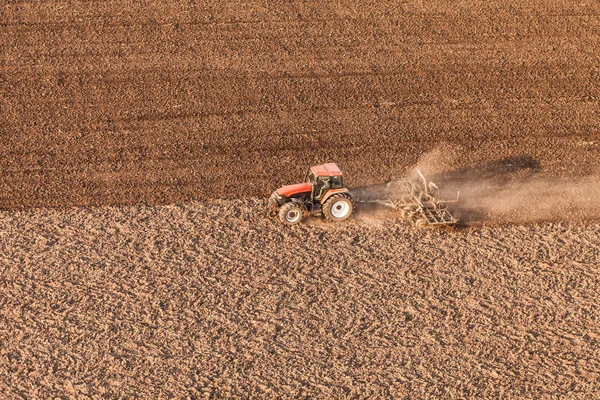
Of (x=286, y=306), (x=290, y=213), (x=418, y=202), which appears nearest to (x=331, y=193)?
(x=290, y=213)

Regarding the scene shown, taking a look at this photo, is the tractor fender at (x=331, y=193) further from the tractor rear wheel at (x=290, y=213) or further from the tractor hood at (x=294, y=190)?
the tractor rear wheel at (x=290, y=213)

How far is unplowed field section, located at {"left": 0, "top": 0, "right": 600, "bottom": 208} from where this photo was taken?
19.7m

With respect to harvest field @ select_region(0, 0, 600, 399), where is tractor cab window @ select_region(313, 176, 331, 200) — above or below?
above

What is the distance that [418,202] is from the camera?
57.2 feet

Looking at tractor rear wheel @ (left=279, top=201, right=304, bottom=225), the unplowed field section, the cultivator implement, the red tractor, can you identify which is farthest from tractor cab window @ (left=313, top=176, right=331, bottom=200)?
the unplowed field section

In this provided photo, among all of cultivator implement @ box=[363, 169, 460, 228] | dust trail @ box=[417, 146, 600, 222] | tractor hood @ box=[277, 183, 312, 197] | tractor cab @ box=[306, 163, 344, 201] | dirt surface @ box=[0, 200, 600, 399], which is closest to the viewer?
dirt surface @ box=[0, 200, 600, 399]

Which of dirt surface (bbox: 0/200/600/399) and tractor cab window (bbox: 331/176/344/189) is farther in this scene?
tractor cab window (bbox: 331/176/344/189)

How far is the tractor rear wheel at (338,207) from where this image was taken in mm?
17078

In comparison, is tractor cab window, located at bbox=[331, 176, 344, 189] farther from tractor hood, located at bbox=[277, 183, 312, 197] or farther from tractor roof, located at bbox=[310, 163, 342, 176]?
tractor hood, located at bbox=[277, 183, 312, 197]

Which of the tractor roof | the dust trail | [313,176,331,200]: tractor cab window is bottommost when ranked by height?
the dust trail

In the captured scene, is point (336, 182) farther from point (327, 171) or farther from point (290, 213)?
point (290, 213)

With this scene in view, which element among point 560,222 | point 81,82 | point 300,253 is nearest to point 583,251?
point 560,222

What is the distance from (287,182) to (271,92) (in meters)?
4.31

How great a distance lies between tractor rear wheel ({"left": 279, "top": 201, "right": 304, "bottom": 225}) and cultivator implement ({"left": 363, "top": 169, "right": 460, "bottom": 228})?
63.9 inches
